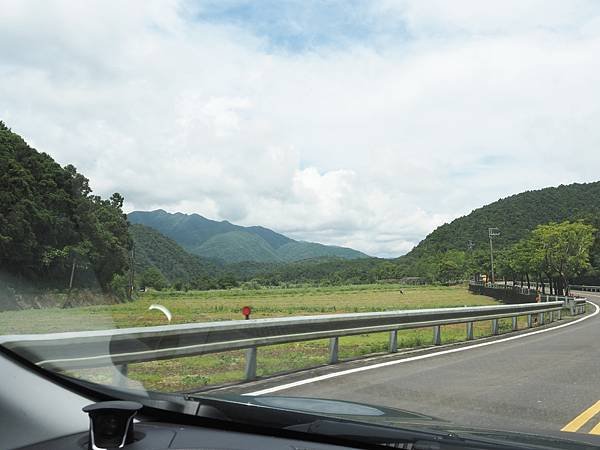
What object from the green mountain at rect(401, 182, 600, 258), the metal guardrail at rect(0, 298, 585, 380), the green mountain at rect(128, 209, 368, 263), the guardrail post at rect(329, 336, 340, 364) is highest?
the green mountain at rect(401, 182, 600, 258)

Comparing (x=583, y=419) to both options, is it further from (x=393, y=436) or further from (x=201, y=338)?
(x=393, y=436)

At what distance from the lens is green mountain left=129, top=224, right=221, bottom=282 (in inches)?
184

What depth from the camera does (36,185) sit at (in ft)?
9.30

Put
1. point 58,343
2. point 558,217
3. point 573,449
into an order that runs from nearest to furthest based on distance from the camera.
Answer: point 573,449, point 58,343, point 558,217

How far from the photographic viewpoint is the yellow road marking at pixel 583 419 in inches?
232

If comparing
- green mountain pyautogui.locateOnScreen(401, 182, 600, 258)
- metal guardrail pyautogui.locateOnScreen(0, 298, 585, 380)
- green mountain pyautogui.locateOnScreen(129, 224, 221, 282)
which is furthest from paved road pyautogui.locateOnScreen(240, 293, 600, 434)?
green mountain pyautogui.locateOnScreen(401, 182, 600, 258)

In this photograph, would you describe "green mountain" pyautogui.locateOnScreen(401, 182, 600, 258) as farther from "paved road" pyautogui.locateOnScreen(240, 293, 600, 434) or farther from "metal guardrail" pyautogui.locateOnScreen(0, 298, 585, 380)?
"paved road" pyautogui.locateOnScreen(240, 293, 600, 434)

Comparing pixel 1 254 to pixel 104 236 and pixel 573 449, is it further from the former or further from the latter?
pixel 573 449

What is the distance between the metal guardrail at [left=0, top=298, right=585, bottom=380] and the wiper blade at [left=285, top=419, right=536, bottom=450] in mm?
1334

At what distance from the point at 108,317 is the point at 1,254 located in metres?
1.23

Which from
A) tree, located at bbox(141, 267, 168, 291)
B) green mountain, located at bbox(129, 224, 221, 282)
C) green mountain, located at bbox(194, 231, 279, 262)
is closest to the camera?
green mountain, located at bbox(129, 224, 221, 282)

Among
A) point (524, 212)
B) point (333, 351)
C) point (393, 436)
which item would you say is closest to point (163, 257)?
point (393, 436)

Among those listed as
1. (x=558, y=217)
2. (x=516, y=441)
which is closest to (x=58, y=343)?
(x=516, y=441)

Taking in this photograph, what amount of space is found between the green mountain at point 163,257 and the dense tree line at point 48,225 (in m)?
0.84
